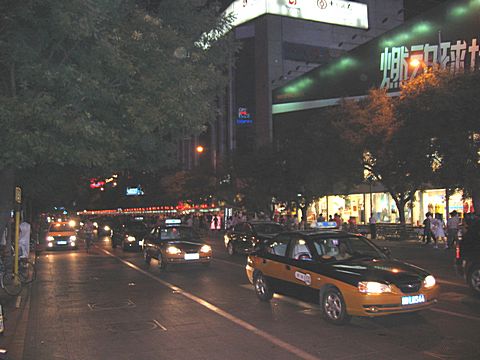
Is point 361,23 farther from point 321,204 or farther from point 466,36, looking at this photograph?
point 466,36

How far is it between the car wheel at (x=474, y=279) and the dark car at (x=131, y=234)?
55.6 feet

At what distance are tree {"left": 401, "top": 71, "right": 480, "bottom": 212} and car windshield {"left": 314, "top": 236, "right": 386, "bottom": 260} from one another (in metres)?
10.0

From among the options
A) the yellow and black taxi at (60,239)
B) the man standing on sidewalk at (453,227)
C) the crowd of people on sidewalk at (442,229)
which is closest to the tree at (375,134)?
the crowd of people on sidewalk at (442,229)

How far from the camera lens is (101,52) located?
841 cm

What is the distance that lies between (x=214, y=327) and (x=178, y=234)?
931 cm

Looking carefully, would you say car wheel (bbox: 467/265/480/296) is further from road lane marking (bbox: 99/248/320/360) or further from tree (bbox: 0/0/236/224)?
tree (bbox: 0/0/236/224)

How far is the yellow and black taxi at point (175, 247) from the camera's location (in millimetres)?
16125

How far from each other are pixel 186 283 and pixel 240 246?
23.0ft

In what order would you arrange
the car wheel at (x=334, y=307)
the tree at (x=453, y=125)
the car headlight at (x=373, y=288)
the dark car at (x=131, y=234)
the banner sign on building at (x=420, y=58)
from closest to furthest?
1. the car headlight at (x=373, y=288)
2. the car wheel at (x=334, y=307)
3. the tree at (x=453, y=125)
4. the dark car at (x=131, y=234)
5. the banner sign on building at (x=420, y=58)

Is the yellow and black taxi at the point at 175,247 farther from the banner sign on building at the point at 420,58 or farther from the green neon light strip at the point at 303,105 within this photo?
the green neon light strip at the point at 303,105

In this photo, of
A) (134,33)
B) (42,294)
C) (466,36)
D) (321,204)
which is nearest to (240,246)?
(42,294)

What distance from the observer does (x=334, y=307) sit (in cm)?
831

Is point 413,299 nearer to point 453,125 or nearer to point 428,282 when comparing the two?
point 428,282

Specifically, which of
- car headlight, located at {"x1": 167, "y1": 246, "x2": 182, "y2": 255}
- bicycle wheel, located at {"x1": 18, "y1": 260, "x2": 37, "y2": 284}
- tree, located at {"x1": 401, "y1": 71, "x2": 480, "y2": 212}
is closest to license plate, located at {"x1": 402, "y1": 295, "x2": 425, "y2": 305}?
car headlight, located at {"x1": 167, "y1": 246, "x2": 182, "y2": 255}
